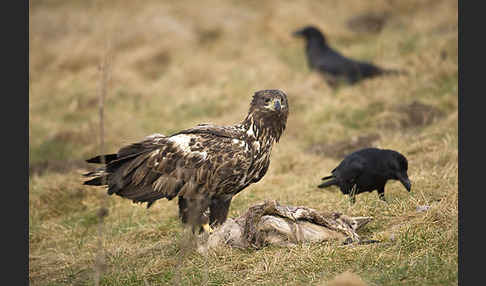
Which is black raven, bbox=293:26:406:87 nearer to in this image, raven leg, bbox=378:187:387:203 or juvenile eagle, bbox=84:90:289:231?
raven leg, bbox=378:187:387:203

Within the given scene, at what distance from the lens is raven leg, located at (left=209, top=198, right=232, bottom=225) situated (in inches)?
206

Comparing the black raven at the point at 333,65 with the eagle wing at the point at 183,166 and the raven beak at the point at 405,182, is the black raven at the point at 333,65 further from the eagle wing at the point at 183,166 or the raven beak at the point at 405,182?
the eagle wing at the point at 183,166

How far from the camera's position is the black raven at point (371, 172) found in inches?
233

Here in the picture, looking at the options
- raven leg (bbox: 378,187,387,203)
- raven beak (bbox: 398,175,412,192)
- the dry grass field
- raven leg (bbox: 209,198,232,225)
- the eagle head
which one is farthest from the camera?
raven leg (bbox: 378,187,387,203)

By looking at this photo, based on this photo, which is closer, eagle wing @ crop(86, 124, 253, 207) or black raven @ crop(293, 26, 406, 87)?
eagle wing @ crop(86, 124, 253, 207)

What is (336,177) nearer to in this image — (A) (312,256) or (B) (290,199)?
(B) (290,199)

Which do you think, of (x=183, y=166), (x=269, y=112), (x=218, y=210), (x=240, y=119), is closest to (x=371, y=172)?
(x=269, y=112)

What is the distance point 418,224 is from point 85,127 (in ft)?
23.4

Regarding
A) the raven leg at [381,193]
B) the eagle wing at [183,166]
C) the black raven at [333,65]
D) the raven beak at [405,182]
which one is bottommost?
the raven leg at [381,193]

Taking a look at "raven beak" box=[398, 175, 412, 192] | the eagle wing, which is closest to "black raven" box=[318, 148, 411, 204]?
"raven beak" box=[398, 175, 412, 192]

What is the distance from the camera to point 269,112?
5.13 meters

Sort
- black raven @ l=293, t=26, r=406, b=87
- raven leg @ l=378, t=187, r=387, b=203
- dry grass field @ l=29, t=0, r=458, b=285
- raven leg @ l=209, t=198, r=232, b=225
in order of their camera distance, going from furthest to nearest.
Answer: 1. black raven @ l=293, t=26, r=406, b=87
2. raven leg @ l=378, t=187, r=387, b=203
3. raven leg @ l=209, t=198, r=232, b=225
4. dry grass field @ l=29, t=0, r=458, b=285

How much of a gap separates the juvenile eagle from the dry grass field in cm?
48

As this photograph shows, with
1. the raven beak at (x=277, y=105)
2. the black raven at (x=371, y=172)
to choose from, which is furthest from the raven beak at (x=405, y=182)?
the raven beak at (x=277, y=105)
